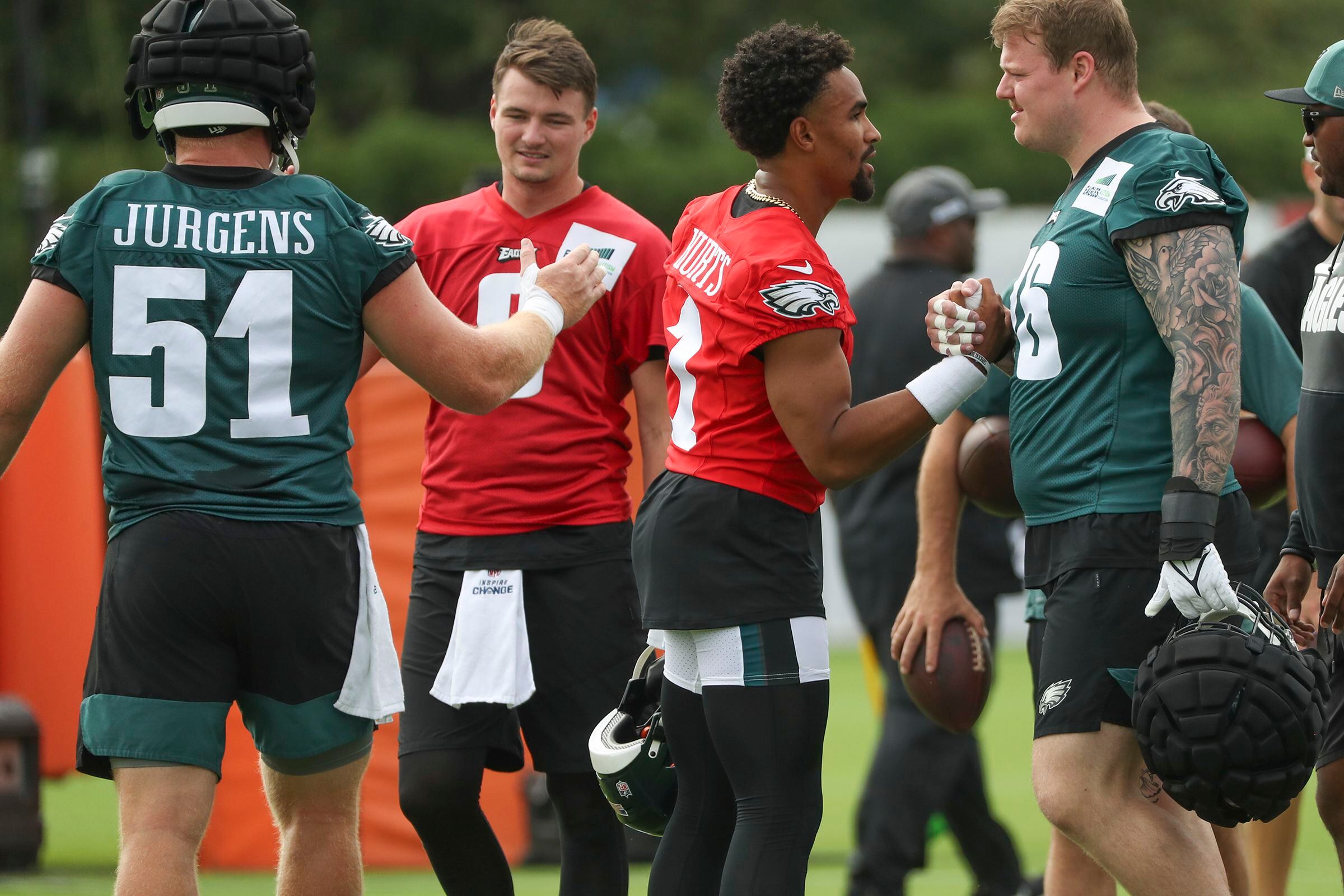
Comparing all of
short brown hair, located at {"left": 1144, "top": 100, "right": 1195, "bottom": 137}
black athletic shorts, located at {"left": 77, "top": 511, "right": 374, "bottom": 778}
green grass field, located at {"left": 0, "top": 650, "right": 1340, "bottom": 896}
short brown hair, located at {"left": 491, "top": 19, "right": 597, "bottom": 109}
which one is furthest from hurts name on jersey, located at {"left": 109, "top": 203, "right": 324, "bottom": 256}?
green grass field, located at {"left": 0, "top": 650, "right": 1340, "bottom": 896}

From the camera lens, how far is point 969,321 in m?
3.93

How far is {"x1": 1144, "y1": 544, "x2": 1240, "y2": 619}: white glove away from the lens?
358 centimetres

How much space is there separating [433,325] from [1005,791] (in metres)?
6.14

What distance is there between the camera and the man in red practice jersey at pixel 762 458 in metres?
3.74

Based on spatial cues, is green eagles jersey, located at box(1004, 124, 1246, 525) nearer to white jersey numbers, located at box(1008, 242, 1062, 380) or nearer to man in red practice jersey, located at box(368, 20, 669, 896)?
white jersey numbers, located at box(1008, 242, 1062, 380)

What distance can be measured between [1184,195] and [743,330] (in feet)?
3.15

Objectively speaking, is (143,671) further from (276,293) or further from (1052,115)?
(1052,115)

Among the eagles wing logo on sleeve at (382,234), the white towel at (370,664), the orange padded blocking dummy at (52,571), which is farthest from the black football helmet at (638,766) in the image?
the orange padded blocking dummy at (52,571)

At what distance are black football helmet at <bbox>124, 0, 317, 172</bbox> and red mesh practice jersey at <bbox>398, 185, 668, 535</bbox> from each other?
1.09m

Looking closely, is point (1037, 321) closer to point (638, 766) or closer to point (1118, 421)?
point (1118, 421)

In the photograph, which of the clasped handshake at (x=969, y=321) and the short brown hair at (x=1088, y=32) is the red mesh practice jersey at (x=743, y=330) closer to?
the clasped handshake at (x=969, y=321)

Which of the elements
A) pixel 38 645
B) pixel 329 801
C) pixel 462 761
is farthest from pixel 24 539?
pixel 329 801

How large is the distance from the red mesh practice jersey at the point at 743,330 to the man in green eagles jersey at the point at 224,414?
1.54ft

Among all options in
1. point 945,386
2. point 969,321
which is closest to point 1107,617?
point 945,386
